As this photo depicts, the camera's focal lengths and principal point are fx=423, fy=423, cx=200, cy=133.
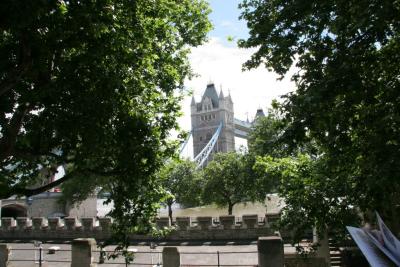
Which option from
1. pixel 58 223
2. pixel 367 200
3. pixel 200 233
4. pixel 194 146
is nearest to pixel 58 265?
pixel 200 233

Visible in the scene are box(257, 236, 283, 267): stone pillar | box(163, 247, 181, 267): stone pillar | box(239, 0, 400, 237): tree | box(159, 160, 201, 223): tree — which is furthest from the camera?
box(159, 160, 201, 223): tree

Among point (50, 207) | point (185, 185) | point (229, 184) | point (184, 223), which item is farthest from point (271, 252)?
point (50, 207)

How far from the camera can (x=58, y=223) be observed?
→ 3112cm

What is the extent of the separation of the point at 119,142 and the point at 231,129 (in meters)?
147

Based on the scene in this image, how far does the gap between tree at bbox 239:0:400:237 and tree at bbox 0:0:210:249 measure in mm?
2889

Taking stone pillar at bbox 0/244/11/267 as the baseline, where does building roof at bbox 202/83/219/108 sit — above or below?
above

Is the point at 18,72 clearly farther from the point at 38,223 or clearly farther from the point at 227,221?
the point at 38,223

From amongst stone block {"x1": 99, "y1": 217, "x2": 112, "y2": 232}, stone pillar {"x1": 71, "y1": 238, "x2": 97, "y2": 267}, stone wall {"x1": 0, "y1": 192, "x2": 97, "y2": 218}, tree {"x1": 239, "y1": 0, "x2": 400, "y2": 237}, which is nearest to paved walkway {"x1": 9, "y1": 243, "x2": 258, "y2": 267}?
stone pillar {"x1": 71, "y1": 238, "x2": 97, "y2": 267}

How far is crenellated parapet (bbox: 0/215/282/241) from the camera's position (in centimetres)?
2670

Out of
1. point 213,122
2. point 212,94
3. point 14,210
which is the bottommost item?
point 14,210

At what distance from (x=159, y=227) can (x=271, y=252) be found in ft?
49.2

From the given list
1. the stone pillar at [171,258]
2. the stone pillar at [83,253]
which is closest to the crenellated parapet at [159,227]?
the stone pillar at [83,253]

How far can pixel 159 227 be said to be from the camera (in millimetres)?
27141

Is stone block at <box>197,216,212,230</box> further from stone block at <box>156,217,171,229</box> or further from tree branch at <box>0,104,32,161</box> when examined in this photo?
tree branch at <box>0,104,32,161</box>
